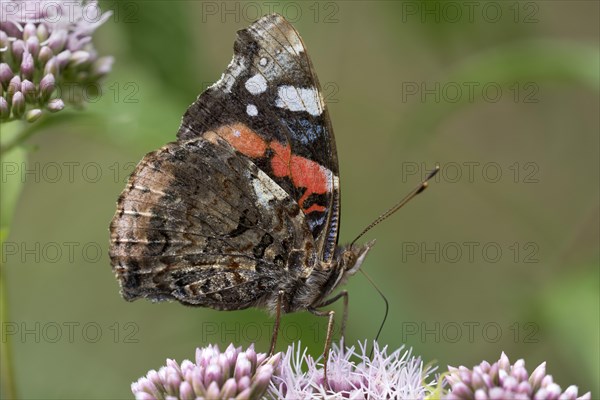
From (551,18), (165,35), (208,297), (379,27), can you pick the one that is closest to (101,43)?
(165,35)

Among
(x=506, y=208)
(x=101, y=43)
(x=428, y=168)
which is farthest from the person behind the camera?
(x=428, y=168)

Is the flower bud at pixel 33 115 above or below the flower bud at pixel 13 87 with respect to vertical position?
below

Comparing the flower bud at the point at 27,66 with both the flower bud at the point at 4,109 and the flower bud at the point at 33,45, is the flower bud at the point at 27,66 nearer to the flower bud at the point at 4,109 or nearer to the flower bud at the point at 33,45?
the flower bud at the point at 33,45

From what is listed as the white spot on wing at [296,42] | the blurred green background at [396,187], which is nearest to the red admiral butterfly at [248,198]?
the white spot on wing at [296,42]

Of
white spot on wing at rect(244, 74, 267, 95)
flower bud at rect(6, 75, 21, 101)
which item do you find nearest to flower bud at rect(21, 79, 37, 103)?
flower bud at rect(6, 75, 21, 101)

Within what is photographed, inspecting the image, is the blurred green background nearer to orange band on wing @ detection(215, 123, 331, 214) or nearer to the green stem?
the green stem

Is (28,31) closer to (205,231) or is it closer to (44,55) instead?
(44,55)

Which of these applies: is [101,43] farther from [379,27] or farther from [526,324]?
[526,324]
